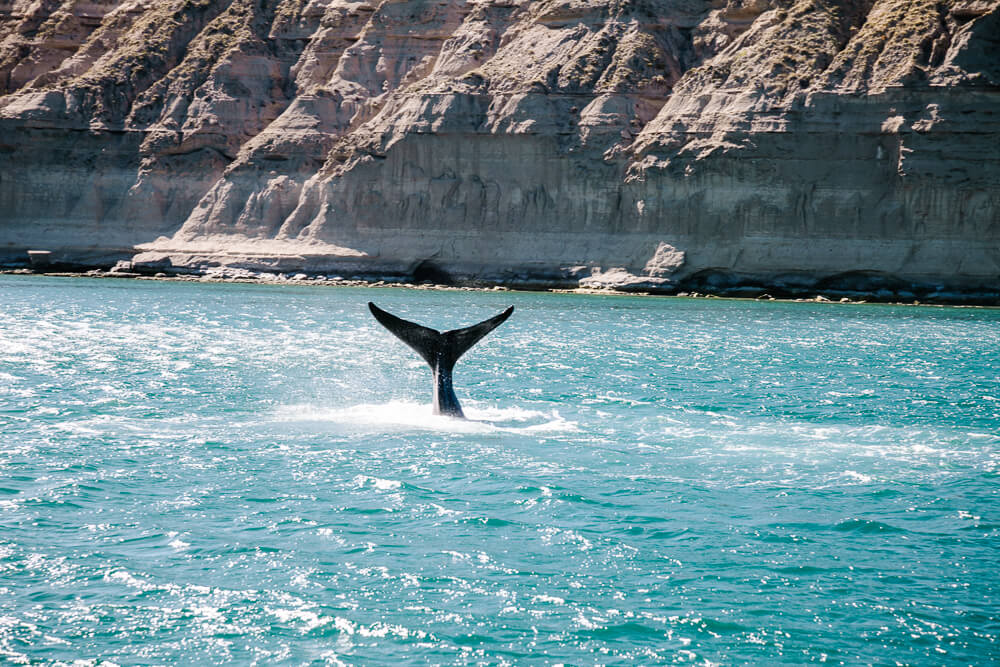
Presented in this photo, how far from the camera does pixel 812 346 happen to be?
3381cm

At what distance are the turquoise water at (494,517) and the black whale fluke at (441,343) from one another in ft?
1.30

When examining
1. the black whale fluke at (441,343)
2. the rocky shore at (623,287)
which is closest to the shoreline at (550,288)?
the rocky shore at (623,287)

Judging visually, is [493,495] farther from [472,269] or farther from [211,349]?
[472,269]

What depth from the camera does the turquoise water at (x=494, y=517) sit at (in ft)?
27.3

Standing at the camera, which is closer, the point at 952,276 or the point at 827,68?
the point at 952,276

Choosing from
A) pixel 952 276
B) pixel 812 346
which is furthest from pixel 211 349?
pixel 952 276

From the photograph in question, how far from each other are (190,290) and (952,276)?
135ft

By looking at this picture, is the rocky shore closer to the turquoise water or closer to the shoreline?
the shoreline

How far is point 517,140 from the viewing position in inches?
2889

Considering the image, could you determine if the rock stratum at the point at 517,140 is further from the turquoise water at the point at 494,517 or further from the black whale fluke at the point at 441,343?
the black whale fluke at the point at 441,343

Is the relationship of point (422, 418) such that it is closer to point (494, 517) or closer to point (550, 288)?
point (494, 517)

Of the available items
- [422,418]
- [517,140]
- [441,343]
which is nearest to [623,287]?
[517,140]

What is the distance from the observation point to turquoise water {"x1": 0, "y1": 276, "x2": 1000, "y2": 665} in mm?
8312

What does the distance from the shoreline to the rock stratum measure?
0.63m
